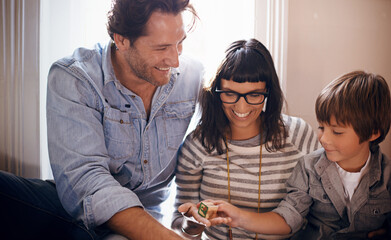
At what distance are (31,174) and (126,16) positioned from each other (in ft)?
3.47

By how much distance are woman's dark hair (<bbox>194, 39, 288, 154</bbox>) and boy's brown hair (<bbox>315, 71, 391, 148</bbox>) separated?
0.90 ft

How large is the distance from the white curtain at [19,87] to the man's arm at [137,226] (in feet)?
3.03

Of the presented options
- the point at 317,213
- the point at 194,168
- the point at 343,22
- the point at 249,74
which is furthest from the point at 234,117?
the point at 343,22

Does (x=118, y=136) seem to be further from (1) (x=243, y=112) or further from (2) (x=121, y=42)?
(1) (x=243, y=112)

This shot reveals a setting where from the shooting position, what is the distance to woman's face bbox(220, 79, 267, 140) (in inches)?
59.8

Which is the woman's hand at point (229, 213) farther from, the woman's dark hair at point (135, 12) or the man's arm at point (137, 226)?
the woman's dark hair at point (135, 12)

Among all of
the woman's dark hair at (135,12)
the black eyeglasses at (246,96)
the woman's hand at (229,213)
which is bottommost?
the woman's hand at (229,213)

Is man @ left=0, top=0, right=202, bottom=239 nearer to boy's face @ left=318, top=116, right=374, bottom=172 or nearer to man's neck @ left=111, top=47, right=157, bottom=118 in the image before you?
man's neck @ left=111, top=47, right=157, bottom=118

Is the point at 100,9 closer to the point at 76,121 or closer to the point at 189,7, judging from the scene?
the point at 189,7

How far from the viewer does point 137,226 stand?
4.05 ft

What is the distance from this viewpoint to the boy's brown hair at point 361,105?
4.46 feet

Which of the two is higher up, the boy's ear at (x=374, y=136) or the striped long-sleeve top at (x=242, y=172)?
the boy's ear at (x=374, y=136)

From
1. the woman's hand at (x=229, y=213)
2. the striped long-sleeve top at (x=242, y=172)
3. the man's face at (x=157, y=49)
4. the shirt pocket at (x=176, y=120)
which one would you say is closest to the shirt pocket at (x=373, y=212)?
the striped long-sleeve top at (x=242, y=172)

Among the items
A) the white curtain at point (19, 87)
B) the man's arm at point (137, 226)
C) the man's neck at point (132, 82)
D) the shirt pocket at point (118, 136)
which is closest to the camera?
the man's arm at point (137, 226)
